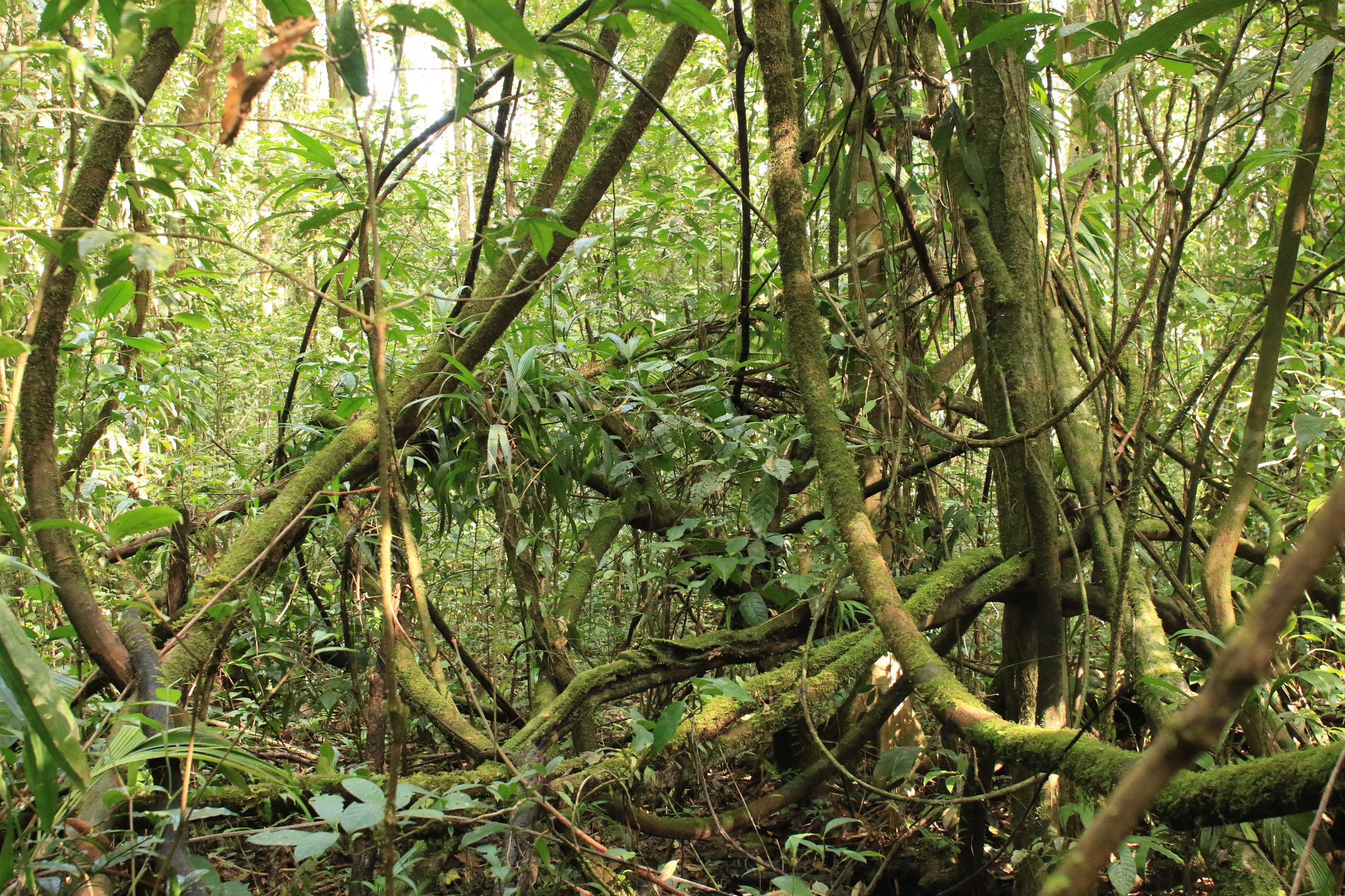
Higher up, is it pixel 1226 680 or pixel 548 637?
pixel 1226 680

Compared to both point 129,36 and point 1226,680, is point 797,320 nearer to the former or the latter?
point 129,36

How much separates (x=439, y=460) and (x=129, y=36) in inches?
59.9

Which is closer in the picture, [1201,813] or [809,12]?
[1201,813]

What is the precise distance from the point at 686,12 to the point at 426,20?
41cm

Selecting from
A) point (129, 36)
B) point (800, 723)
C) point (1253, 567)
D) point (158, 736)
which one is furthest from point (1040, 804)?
point (129, 36)

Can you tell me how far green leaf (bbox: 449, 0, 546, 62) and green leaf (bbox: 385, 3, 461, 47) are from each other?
0.04m

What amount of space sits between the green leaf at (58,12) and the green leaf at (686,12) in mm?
700

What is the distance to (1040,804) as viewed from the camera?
182 cm

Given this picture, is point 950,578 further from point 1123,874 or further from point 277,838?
point 277,838

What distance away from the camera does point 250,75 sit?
96 cm

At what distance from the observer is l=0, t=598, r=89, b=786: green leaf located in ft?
3.10

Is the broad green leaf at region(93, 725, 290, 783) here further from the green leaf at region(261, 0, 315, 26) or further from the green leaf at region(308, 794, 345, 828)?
the green leaf at region(261, 0, 315, 26)

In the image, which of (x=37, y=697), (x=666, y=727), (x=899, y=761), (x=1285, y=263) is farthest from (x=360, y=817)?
(x=1285, y=263)

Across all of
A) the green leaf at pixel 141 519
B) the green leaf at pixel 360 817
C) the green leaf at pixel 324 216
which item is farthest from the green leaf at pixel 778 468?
the green leaf at pixel 141 519
